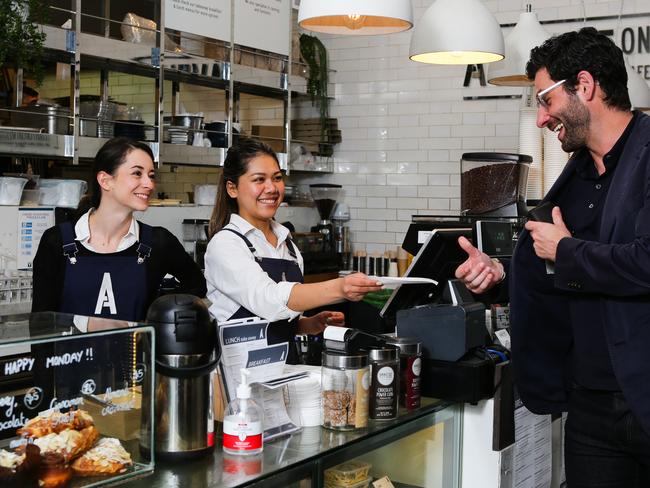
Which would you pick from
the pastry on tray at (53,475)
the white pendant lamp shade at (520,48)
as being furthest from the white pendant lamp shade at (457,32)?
the pastry on tray at (53,475)

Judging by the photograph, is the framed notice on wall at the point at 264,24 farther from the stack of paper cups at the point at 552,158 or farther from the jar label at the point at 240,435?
the jar label at the point at 240,435

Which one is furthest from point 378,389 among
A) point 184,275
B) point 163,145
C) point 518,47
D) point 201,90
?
point 201,90

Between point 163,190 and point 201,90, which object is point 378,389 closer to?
point 201,90

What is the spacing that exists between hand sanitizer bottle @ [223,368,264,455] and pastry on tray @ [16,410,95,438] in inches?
15.9

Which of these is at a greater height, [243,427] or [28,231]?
[28,231]

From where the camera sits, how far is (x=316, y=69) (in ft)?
25.4

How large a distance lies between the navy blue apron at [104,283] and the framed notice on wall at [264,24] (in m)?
3.59

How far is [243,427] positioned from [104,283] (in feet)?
4.31

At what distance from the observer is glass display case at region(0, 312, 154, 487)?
1874mm

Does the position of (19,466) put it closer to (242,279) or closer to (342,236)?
(242,279)

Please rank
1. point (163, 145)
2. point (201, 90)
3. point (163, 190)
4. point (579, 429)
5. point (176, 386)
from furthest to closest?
point (163, 190) < point (201, 90) < point (163, 145) < point (579, 429) < point (176, 386)

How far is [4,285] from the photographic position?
16.3 feet

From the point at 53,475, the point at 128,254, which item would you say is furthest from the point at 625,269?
the point at 128,254

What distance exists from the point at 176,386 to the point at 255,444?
0.90ft
